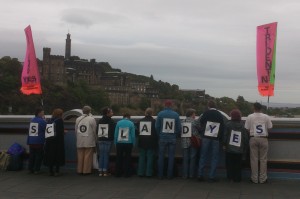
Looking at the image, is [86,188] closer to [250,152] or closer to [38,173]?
[38,173]

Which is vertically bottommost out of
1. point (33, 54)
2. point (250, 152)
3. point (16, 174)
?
point (16, 174)

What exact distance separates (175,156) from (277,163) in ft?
7.85

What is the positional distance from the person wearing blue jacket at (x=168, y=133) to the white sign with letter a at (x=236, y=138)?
3.97ft

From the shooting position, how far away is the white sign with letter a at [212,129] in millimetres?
10227

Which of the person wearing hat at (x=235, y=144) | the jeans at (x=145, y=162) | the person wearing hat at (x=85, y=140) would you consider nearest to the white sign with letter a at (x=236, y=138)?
the person wearing hat at (x=235, y=144)

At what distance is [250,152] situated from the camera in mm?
10203

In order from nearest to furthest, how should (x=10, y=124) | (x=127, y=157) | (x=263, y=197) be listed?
1. (x=263, y=197)
2. (x=127, y=157)
3. (x=10, y=124)

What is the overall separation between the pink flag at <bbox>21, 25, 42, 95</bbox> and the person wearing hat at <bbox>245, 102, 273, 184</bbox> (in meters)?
6.40

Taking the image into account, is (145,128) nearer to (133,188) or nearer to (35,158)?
(133,188)

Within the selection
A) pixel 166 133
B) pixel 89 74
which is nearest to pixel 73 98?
pixel 89 74

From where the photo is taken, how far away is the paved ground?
882 cm

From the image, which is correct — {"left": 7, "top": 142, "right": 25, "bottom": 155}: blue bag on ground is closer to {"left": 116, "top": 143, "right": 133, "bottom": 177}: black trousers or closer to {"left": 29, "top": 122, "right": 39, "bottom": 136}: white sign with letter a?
{"left": 29, "top": 122, "right": 39, "bottom": 136}: white sign with letter a

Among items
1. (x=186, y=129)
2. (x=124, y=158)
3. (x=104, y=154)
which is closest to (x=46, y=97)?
(x=104, y=154)

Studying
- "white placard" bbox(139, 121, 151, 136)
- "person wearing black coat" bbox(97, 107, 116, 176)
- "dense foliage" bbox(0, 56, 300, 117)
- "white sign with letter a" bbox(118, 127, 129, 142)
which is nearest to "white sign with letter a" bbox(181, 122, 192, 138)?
"white placard" bbox(139, 121, 151, 136)
